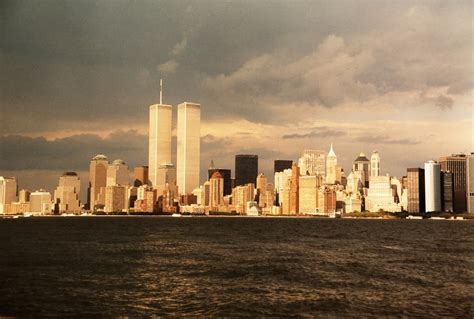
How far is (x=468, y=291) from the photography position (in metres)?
27.5

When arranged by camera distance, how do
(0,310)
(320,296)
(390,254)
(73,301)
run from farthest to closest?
(390,254), (320,296), (73,301), (0,310)

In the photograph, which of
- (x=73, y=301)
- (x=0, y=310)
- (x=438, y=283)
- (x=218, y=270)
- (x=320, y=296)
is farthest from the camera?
(x=218, y=270)

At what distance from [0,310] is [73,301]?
10.3 ft

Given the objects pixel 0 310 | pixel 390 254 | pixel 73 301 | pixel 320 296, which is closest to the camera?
pixel 0 310

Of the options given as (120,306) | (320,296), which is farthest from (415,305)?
(120,306)

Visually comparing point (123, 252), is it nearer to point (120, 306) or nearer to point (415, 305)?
point (120, 306)

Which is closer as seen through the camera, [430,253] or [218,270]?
[218,270]

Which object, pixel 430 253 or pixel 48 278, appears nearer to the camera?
pixel 48 278

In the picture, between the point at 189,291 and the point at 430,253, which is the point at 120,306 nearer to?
the point at 189,291

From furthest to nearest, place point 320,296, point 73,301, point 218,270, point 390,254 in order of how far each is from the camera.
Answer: point 390,254 → point 218,270 → point 320,296 → point 73,301

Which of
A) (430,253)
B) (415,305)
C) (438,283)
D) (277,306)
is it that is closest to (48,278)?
A: (277,306)

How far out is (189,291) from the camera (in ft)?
88.3

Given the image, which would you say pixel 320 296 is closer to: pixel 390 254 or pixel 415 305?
pixel 415 305

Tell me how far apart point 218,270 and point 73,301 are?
1265 cm
